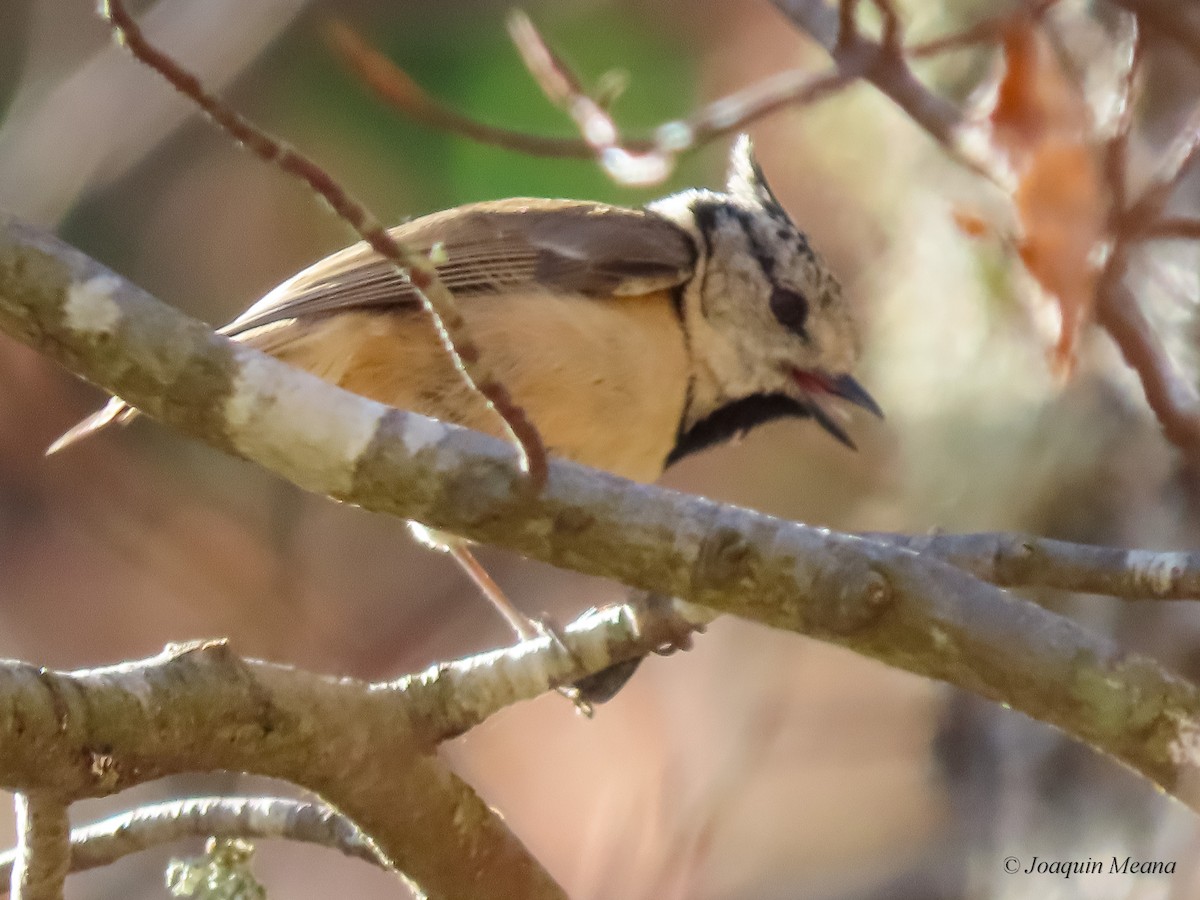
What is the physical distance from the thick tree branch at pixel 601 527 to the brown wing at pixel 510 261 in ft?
3.01

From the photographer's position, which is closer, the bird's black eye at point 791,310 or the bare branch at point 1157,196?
the bare branch at point 1157,196

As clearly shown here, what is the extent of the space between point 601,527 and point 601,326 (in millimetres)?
1168

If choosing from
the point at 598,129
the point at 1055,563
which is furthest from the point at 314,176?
the point at 1055,563

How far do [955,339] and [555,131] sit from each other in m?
1.38

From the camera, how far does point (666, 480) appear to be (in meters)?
4.25

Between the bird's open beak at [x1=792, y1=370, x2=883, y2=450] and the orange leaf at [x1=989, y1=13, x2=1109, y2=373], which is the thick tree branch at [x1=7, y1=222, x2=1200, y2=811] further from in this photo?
the bird's open beak at [x1=792, y1=370, x2=883, y2=450]

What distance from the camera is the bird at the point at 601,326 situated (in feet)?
7.47

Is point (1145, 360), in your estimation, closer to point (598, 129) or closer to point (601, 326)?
point (598, 129)

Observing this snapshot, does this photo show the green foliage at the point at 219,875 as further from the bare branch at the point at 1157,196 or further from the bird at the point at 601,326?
the bare branch at the point at 1157,196

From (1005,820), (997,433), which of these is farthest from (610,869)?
(997,433)

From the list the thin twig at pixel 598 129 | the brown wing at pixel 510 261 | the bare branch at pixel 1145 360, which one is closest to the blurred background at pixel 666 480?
the brown wing at pixel 510 261

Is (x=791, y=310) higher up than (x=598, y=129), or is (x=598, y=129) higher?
(x=791, y=310)

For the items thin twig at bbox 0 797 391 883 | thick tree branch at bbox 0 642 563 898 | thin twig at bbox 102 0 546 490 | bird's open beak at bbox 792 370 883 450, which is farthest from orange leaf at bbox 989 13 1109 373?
bird's open beak at bbox 792 370 883 450

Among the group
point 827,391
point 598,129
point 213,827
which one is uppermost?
point 827,391
